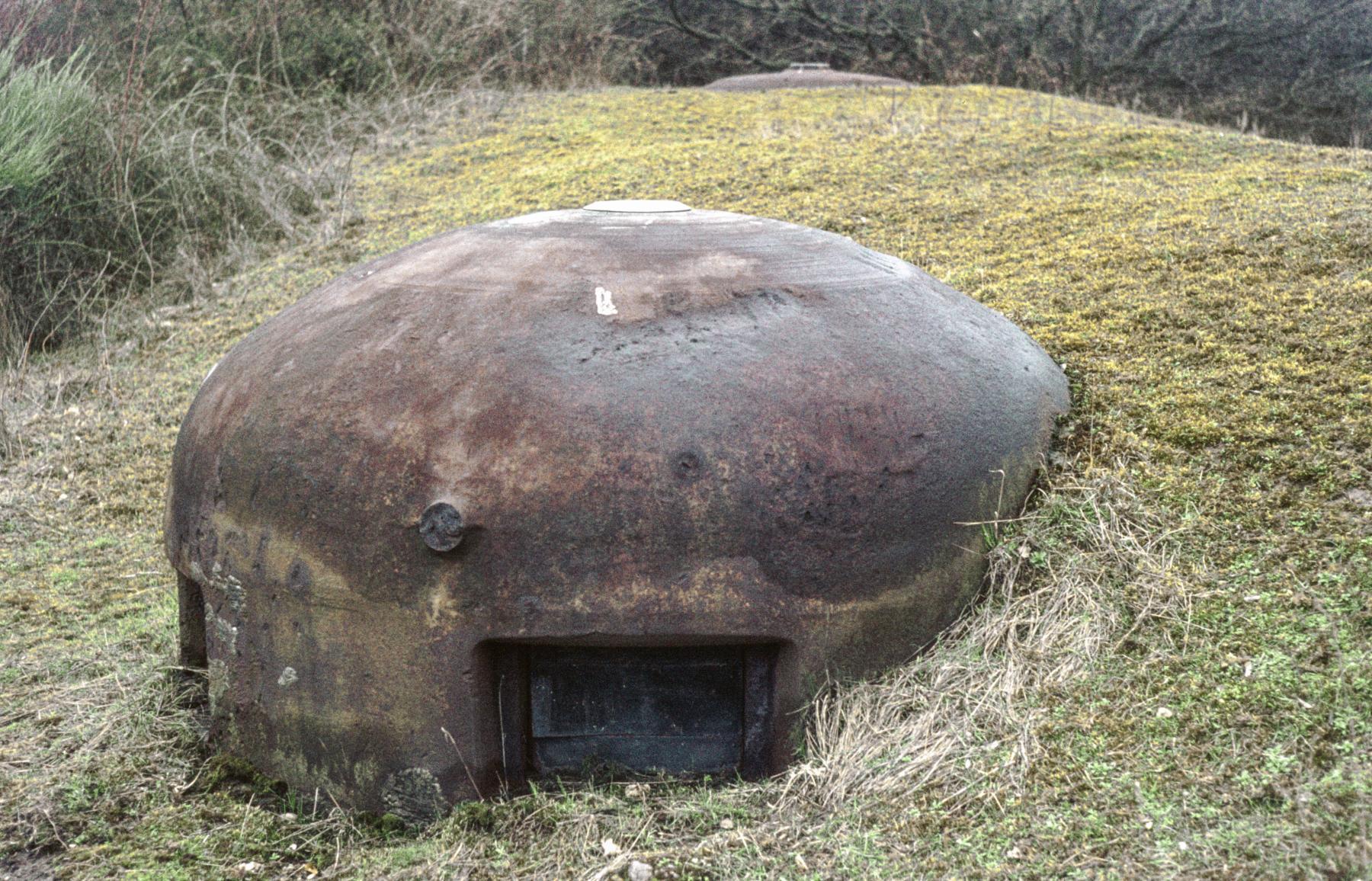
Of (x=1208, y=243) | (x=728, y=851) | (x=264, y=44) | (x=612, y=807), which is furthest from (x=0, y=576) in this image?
(x=264, y=44)

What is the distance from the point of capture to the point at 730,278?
3.01 m

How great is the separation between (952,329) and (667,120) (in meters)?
6.52

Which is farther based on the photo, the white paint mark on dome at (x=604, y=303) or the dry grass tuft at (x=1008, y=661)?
the white paint mark on dome at (x=604, y=303)

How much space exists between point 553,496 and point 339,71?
805cm

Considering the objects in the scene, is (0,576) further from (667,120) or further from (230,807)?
(667,120)

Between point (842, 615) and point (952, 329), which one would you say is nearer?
point (842, 615)

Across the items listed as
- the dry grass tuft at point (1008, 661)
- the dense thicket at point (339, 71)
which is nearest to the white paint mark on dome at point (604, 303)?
the dry grass tuft at point (1008, 661)

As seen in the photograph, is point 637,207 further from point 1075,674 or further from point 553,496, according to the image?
point 1075,674

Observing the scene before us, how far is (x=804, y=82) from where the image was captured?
35.2 feet

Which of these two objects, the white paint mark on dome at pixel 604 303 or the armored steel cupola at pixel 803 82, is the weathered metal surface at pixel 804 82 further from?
the white paint mark on dome at pixel 604 303

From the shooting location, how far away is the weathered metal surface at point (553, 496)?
2.57 m

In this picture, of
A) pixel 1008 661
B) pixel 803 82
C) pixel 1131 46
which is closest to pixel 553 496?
pixel 1008 661

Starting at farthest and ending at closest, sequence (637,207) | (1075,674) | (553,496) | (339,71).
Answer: (339,71)
(637,207)
(1075,674)
(553,496)

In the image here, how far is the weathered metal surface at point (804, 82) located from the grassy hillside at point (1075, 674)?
5619 mm
